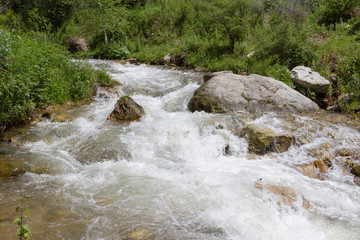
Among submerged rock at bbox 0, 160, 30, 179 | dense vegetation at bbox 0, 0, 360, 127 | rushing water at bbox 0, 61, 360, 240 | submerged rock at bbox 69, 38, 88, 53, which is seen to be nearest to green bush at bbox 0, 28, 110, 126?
dense vegetation at bbox 0, 0, 360, 127

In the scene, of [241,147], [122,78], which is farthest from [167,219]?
[122,78]

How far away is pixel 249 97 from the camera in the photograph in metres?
8.55

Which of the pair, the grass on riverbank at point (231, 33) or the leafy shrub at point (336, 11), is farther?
the leafy shrub at point (336, 11)

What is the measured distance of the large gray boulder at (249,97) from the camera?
8.40 metres

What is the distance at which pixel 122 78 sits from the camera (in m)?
11.8

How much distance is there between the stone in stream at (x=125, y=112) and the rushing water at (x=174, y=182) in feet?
0.82

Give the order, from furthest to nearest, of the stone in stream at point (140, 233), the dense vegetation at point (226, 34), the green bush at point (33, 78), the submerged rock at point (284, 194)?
the dense vegetation at point (226, 34) < the green bush at point (33, 78) < the submerged rock at point (284, 194) < the stone in stream at point (140, 233)

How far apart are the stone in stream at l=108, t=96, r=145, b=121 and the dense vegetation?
217 cm

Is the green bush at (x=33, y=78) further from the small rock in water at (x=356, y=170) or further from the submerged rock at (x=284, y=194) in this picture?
the small rock in water at (x=356, y=170)

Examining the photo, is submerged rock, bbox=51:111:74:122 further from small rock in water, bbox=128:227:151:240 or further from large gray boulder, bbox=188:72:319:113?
small rock in water, bbox=128:227:151:240

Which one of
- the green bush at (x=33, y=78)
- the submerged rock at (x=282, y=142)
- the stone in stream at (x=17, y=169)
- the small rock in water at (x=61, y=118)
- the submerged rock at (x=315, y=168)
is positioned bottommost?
the submerged rock at (x=315, y=168)

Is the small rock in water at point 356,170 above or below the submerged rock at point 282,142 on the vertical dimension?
below

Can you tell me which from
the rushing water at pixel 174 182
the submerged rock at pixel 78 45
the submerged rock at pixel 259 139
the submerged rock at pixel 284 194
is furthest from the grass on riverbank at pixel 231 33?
the submerged rock at pixel 284 194

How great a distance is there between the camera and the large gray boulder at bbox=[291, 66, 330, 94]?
9125 mm
